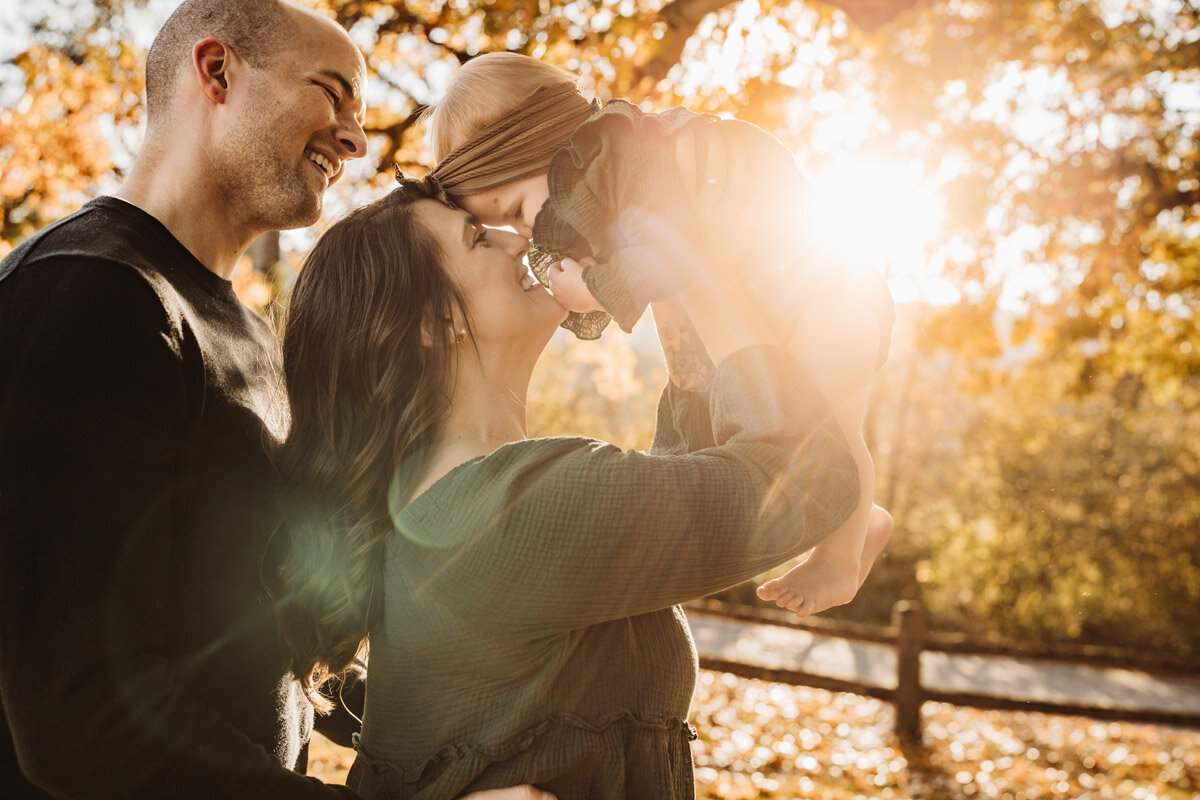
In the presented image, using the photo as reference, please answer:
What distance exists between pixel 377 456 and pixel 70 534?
1.86 ft

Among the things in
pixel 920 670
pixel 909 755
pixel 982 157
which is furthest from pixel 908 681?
pixel 982 157

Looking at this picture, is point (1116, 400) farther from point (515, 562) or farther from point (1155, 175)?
point (515, 562)

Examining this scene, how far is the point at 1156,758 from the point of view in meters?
8.20

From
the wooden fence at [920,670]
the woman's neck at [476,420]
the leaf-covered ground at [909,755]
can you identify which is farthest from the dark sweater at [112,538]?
the wooden fence at [920,670]

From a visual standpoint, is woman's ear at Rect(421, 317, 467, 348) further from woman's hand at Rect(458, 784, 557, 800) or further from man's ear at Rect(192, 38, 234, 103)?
woman's hand at Rect(458, 784, 557, 800)

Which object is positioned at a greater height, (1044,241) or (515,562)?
(1044,241)

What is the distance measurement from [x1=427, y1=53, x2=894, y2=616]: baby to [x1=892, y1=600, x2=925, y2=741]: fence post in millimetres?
6819

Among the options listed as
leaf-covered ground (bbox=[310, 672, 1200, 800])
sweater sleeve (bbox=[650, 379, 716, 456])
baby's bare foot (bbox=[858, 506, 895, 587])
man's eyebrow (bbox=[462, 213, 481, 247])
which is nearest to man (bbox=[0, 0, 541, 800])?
man's eyebrow (bbox=[462, 213, 481, 247])

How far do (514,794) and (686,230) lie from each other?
3.52 feet

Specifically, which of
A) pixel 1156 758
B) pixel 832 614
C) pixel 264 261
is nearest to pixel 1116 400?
pixel 832 614

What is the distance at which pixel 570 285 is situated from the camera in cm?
183

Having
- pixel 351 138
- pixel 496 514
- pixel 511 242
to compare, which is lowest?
pixel 496 514

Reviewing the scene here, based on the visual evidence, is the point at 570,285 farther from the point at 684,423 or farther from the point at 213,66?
the point at 213,66

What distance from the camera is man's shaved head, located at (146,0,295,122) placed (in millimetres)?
2029
